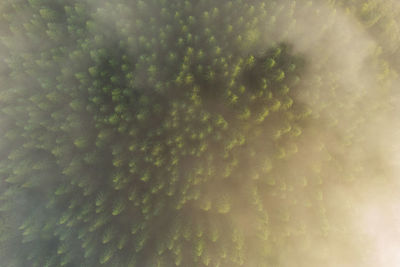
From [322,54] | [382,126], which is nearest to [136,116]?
[322,54]

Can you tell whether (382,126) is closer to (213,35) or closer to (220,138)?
(220,138)

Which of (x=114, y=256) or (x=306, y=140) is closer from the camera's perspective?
(x=306, y=140)

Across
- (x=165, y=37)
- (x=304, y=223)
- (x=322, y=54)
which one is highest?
(x=322, y=54)

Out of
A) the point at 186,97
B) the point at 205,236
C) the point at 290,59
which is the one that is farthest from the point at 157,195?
the point at 290,59

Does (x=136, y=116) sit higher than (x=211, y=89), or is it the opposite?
(x=211, y=89)

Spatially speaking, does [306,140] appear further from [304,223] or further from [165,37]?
[165,37]

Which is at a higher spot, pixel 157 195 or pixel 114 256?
pixel 157 195
